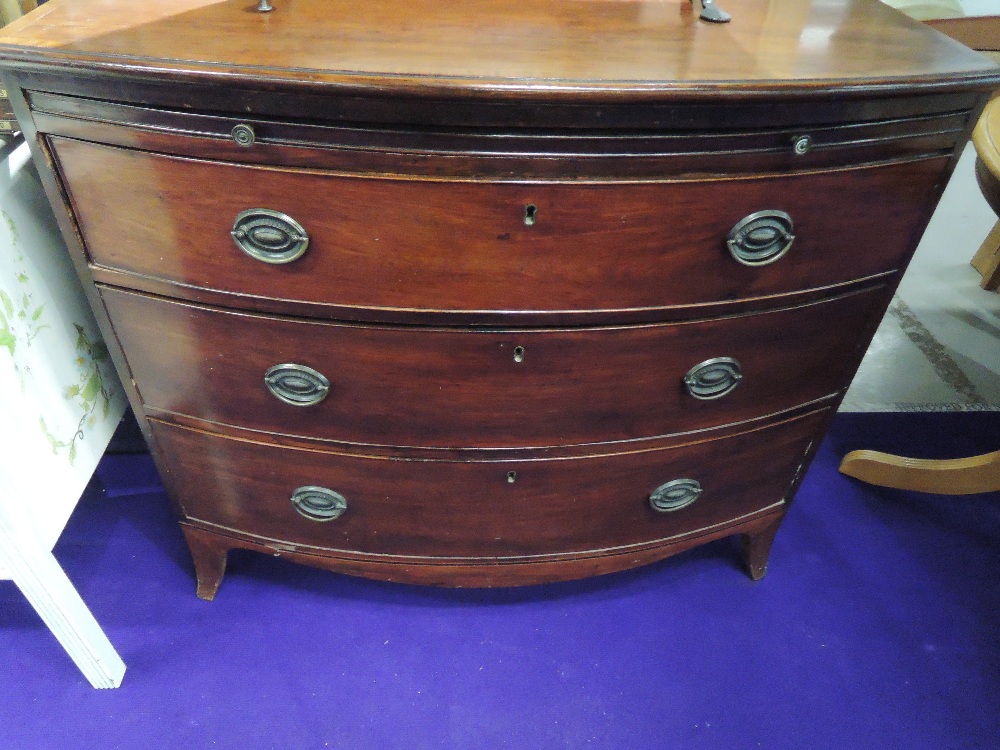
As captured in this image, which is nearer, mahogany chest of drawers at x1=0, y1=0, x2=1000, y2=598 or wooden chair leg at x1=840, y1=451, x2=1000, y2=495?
mahogany chest of drawers at x1=0, y1=0, x2=1000, y2=598

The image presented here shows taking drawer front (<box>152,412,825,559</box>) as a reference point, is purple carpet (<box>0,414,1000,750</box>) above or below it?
below

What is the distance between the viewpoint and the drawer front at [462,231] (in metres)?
0.71

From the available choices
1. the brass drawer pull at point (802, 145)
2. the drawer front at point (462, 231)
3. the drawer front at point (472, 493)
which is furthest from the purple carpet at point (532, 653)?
the brass drawer pull at point (802, 145)

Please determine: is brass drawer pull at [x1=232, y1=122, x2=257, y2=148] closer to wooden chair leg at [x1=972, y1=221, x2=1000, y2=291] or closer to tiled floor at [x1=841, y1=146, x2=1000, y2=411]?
tiled floor at [x1=841, y1=146, x2=1000, y2=411]

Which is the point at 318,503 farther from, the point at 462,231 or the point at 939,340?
the point at 939,340

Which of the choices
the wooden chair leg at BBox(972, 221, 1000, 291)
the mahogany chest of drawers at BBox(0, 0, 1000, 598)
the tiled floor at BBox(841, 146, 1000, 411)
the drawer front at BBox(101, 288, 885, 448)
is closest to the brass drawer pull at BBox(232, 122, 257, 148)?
A: the mahogany chest of drawers at BBox(0, 0, 1000, 598)

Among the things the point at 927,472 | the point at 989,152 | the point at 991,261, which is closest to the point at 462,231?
the point at 989,152

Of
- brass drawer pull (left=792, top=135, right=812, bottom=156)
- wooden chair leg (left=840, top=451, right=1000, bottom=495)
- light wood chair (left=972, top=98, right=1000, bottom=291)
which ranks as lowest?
wooden chair leg (left=840, top=451, right=1000, bottom=495)

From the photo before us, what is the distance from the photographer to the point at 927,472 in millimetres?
1424

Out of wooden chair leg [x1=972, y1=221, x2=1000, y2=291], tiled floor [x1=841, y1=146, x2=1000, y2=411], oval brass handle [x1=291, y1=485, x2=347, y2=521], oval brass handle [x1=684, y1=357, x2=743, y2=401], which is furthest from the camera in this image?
wooden chair leg [x1=972, y1=221, x2=1000, y2=291]

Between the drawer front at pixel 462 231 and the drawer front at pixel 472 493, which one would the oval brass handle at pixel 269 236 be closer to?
the drawer front at pixel 462 231

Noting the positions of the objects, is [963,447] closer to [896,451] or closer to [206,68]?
[896,451]

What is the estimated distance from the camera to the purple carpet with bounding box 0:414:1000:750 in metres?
1.08

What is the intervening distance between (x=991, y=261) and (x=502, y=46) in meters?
1.98
